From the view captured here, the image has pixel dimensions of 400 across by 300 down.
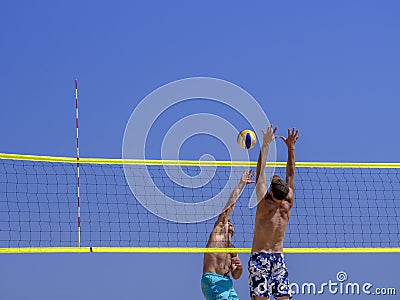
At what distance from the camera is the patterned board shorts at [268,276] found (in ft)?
31.1

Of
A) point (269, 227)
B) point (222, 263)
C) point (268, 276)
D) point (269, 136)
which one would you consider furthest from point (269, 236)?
point (269, 136)

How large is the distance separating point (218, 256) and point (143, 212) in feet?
5.48

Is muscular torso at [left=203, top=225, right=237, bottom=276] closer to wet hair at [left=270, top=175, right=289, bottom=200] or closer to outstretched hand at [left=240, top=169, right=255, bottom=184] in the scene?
outstretched hand at [left=240, top=169, right=255, bottom=184]

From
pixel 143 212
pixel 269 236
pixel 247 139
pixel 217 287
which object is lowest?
pixel 217 287

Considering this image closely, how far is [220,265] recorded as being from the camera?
998 cm

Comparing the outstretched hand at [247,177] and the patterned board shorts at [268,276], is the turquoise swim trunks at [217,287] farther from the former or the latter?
the outstretched hand at [247,177]

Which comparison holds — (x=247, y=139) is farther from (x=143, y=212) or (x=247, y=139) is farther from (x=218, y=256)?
(x=143, y=212)

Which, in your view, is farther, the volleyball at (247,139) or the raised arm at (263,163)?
the volleyball at (247,139)

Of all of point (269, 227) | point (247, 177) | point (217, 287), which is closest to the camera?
point (269, 227)

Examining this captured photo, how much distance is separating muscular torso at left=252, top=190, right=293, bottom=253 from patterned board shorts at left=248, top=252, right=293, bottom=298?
8 cm

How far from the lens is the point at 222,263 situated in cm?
1001

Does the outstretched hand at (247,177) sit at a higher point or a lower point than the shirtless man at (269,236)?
higher

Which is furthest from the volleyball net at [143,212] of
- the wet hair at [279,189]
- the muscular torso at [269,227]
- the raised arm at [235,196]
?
the wet hair at [279,189]

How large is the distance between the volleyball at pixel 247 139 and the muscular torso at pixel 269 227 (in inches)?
40.4
